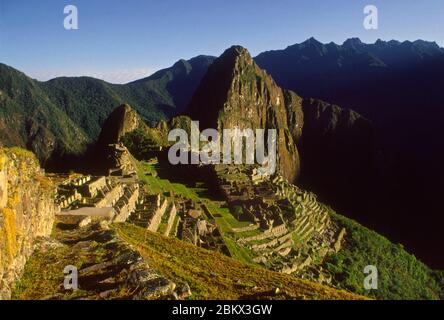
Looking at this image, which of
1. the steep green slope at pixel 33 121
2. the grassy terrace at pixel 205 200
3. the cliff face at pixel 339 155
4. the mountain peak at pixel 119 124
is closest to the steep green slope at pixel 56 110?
the steep green slope at pixel 33 121

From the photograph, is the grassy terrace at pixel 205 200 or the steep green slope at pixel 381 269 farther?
the steep green slope at pixel 381 269

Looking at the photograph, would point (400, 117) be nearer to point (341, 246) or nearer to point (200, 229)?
point (341, 246)

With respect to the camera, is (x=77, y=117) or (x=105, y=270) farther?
(x=77, y=117)

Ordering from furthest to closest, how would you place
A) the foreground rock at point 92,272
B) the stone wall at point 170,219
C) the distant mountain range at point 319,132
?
the distant mountain range at point 319,132 → the stone wall at point 170,219 → the foreground rock at point 92,272

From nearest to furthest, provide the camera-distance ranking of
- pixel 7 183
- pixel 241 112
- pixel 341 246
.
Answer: pixel 7 183 → pixel 341 246 → pixel 241 112

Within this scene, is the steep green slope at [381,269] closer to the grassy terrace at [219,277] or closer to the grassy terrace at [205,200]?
the grassy terrace at [205,200]

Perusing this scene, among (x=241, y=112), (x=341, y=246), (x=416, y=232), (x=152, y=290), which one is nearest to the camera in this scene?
(x=152, y=290)

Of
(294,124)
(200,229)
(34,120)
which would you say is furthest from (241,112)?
(200,229)
